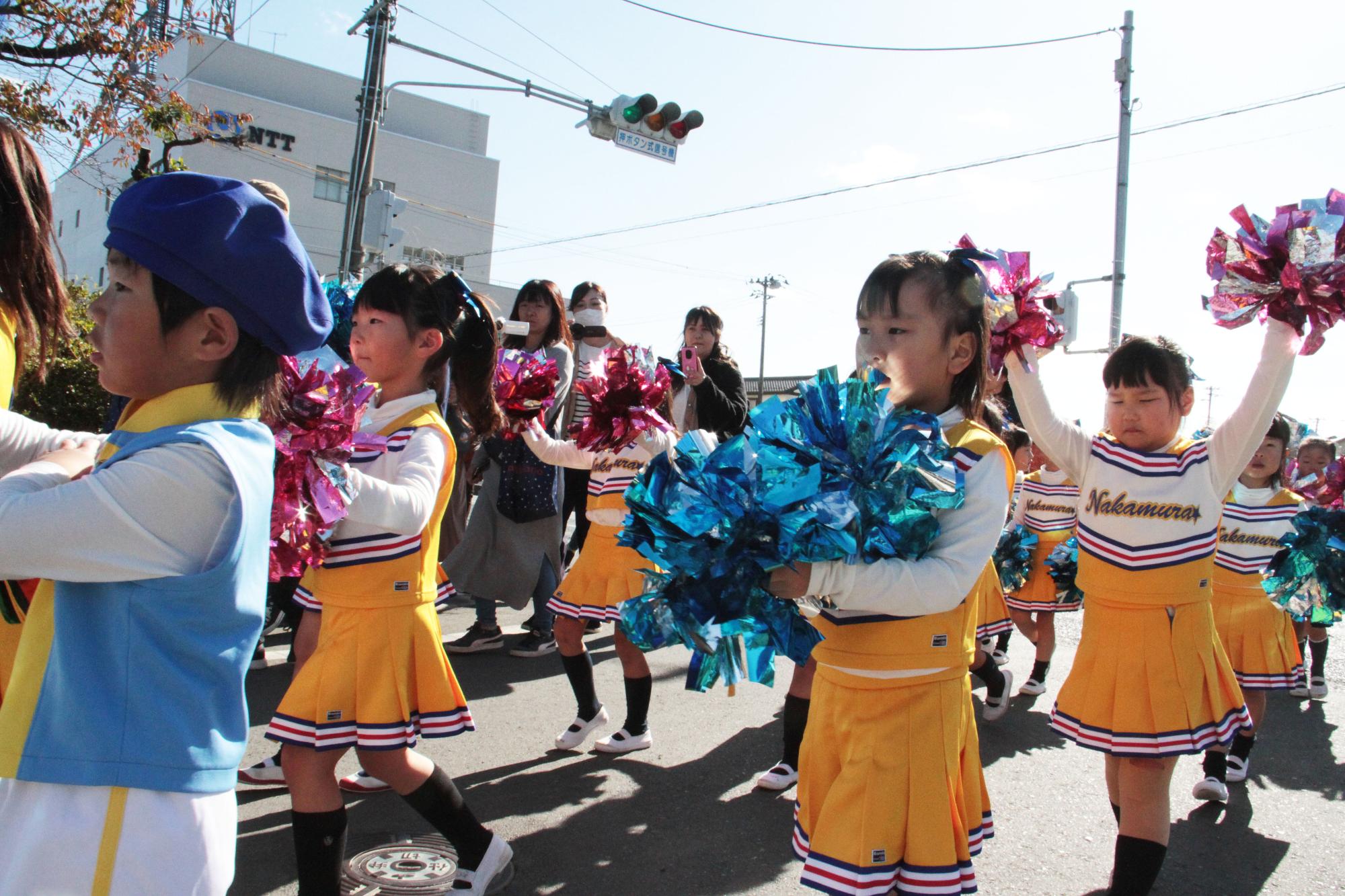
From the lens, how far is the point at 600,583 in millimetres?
4395

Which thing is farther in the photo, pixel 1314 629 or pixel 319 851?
pixel 1314 629

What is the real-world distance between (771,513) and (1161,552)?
75.2 inches

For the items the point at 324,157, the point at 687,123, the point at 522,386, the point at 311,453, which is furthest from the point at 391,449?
the point at 324,157

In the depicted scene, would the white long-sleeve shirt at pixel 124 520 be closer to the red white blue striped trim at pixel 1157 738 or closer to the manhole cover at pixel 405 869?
the manhole cover at pixel 405 869

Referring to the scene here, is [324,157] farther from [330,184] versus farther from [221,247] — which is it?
[221,247]

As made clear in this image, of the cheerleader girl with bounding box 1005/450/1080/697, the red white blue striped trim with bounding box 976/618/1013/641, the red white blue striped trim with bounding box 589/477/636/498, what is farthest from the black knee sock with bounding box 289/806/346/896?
the cheerleader girl with bounding box 1005/450/1080/697

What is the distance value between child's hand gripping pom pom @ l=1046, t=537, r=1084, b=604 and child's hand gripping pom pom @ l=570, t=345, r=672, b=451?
283 cm

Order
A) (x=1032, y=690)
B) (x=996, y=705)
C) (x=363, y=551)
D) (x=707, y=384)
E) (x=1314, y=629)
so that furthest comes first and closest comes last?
(x=1314, y=629) → (x=1032, y=690) → (x=707, y=384) → (x=996, y=705) → (x=363, y=551)

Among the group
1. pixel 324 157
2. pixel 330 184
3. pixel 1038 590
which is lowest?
pixel 1038 590

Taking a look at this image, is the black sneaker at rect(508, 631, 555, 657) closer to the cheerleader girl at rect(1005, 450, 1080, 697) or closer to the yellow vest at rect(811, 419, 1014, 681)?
the cheerleader girl at rect(1005, 450, 1080, 697)

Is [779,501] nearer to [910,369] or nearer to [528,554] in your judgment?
[910,369]

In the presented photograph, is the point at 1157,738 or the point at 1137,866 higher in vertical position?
the point at 1157,738

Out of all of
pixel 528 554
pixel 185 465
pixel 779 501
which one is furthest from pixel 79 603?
pixel 528 554

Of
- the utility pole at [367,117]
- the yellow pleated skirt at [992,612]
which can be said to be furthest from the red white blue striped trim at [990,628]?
the utility pole at [367,117]
